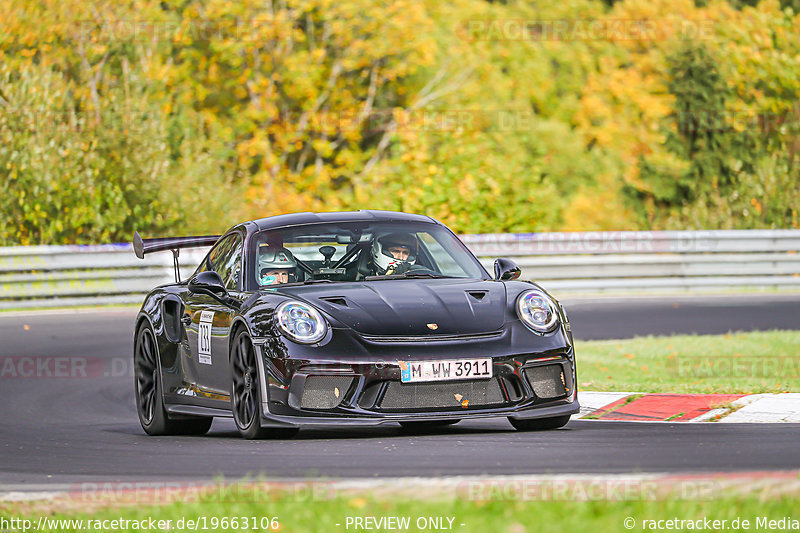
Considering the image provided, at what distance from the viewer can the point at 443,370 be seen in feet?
26.3

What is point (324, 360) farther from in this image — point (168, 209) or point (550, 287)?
point (168, 209)

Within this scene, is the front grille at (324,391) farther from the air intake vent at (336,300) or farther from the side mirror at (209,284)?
the side mirror at (209,284)

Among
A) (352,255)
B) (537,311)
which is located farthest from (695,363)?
(537,311)

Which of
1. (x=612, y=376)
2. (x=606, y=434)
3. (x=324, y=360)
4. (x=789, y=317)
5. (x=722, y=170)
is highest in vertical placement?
(x=324, y=360)

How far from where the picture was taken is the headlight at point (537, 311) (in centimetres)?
842

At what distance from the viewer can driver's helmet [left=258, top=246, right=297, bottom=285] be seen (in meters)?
9.09

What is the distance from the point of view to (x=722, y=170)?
3562 centimetres

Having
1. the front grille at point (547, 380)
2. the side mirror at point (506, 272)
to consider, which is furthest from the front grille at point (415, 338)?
the side mirror at point (506, 272)

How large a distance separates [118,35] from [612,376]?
19024 mm

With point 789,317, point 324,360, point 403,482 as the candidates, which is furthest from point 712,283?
point 403,482

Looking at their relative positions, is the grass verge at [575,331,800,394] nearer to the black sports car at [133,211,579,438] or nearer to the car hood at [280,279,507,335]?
the black sports car at [133,211,579,438]

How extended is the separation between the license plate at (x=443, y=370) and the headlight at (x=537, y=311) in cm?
47

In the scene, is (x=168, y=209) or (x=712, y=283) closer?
(x=712, y=283)

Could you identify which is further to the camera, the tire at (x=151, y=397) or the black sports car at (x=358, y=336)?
the tire at (x=151, y=397)
